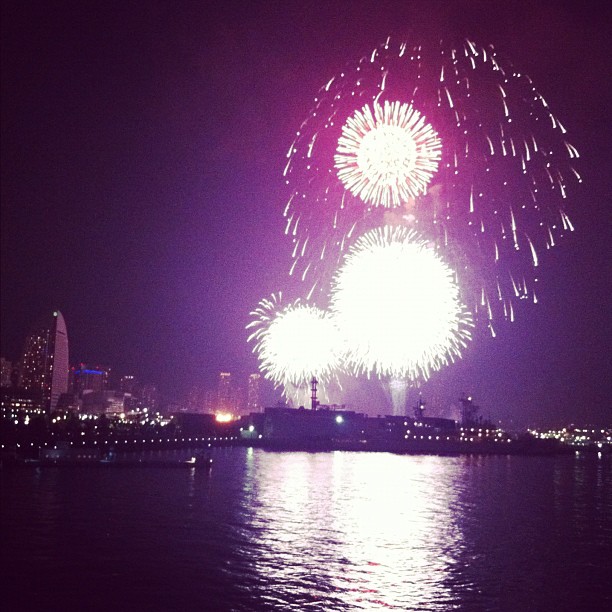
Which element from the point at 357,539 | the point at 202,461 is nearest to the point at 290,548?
the point at 357,539

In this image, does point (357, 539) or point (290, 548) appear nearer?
point (290, 548)

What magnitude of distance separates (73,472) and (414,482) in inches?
1311

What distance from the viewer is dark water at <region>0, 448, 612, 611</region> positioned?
80.6ft

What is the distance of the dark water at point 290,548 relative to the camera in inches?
967

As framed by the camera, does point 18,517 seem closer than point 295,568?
No

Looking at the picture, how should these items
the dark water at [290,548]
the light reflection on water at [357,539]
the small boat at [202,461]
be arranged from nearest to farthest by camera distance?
the dark water at [290,548] < the light reflection on water at [357,539] < the small boat at [202,461]

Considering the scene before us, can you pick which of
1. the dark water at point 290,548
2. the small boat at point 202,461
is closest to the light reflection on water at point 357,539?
the dark water at point 290,548

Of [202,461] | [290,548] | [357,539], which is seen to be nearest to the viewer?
[290,548]

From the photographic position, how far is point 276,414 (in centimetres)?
17025

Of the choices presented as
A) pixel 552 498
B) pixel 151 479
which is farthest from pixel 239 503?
pixel 552 498

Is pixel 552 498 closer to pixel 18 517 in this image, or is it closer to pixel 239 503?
pixel 239 503

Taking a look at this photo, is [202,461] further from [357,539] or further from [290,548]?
[290,548]

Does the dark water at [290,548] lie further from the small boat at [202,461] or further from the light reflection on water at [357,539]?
the small boat at [202,461]

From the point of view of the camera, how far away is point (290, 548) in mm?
32656
